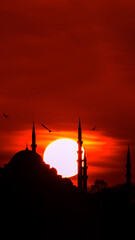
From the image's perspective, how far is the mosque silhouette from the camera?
53906mm

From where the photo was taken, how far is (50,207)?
5612cm

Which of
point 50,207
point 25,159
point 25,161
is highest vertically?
point 25,159

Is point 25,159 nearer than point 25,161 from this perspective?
Yes

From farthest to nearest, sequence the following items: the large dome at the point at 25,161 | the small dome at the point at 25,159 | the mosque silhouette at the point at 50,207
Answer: the large dome at the point at 25,161 → the small dome at the point at 25,159 → the mosque silhouette at the point at 50,207

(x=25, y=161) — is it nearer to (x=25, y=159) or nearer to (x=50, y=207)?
(x=25, y=159)

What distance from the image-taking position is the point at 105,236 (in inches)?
2203

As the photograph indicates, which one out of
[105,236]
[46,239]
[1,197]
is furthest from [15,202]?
[105,236]

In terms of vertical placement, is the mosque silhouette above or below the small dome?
below

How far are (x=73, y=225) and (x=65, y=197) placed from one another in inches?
130

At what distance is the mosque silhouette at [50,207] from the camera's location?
53906mm

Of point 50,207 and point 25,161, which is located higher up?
point 25,161

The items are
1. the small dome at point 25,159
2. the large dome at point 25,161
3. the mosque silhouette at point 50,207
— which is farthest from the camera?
the large dome at point 25,161

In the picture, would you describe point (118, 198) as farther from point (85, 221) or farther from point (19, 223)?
point (19, 223)

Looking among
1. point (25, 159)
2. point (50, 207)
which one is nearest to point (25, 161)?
point (25, 159)
